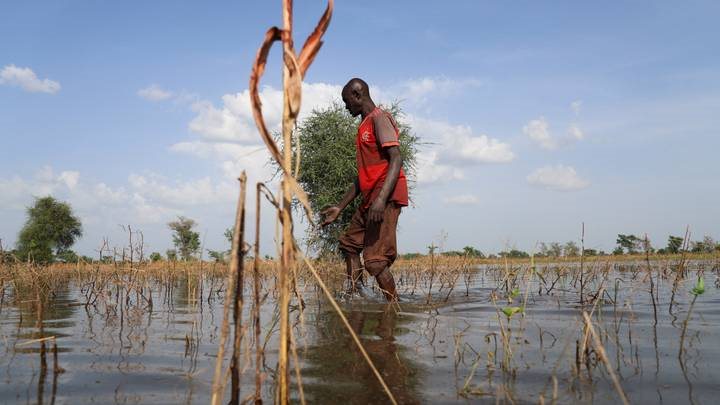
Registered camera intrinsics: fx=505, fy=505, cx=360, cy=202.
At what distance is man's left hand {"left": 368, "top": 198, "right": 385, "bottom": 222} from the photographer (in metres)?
4.63

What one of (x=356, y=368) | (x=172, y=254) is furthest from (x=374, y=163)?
(x=172, y=254)

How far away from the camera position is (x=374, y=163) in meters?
5.05

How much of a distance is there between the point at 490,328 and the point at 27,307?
5618 mm

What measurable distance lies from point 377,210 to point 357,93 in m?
1.26

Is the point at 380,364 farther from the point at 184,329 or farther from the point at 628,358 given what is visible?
the point at 184,329

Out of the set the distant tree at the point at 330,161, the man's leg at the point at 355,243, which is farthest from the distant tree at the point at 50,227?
the man's leg at the point at 355,243

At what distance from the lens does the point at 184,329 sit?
4133mm

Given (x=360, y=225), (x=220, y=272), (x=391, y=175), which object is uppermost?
(x=391, y=175)

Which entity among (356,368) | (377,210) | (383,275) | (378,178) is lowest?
(356,368)

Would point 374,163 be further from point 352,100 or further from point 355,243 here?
point 355,243

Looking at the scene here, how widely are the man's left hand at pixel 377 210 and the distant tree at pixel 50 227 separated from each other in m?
39.8

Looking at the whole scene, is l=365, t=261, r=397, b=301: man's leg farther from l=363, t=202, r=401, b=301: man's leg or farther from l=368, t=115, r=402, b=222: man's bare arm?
l=368, t=115, r=402, b=222: man's bare arm

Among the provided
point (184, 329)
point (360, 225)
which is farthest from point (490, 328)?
point (184, 329)

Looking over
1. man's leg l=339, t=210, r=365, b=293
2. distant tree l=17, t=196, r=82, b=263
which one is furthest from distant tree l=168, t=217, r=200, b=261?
man's leg l=339, t=210, r=365, b=293
